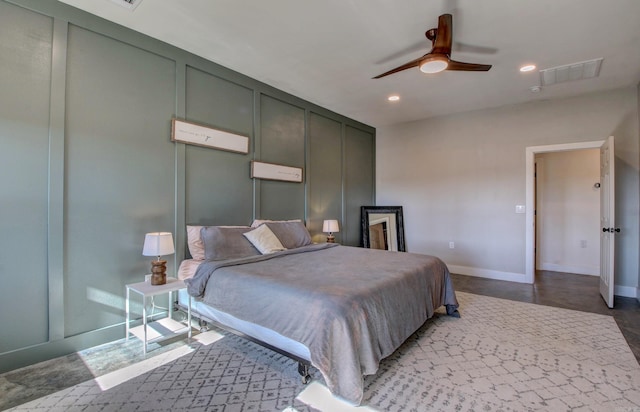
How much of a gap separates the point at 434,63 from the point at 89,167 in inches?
121

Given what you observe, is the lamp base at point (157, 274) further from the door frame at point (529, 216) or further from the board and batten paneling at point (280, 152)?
the door frame at point (529, 216)

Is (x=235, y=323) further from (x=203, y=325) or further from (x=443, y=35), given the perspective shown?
(x=443, y=35)

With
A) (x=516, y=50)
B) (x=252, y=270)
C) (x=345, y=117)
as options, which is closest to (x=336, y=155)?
(x=345, y=117)

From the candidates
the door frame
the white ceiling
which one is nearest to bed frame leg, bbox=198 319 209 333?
the white ceiling

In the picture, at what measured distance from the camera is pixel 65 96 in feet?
7.94

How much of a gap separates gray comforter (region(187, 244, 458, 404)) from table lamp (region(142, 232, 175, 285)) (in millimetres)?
269

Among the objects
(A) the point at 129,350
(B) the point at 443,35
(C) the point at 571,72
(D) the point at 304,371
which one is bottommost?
(A) the point at 129,350

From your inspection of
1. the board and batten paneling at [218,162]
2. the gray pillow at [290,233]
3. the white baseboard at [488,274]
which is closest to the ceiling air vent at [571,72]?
the white baseboard at [488,274]

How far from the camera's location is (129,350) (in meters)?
2.46

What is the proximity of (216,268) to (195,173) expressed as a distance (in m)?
1.25

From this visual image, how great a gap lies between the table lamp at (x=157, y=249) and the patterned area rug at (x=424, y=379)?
2.13 ft

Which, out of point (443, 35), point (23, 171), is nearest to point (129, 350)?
point (23, 171)

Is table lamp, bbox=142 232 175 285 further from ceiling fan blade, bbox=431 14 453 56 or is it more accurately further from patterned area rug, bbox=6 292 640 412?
ceiling fan blade, bbox=431 14 453 56

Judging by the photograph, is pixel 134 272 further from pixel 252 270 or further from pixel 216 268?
pixel 252 270
